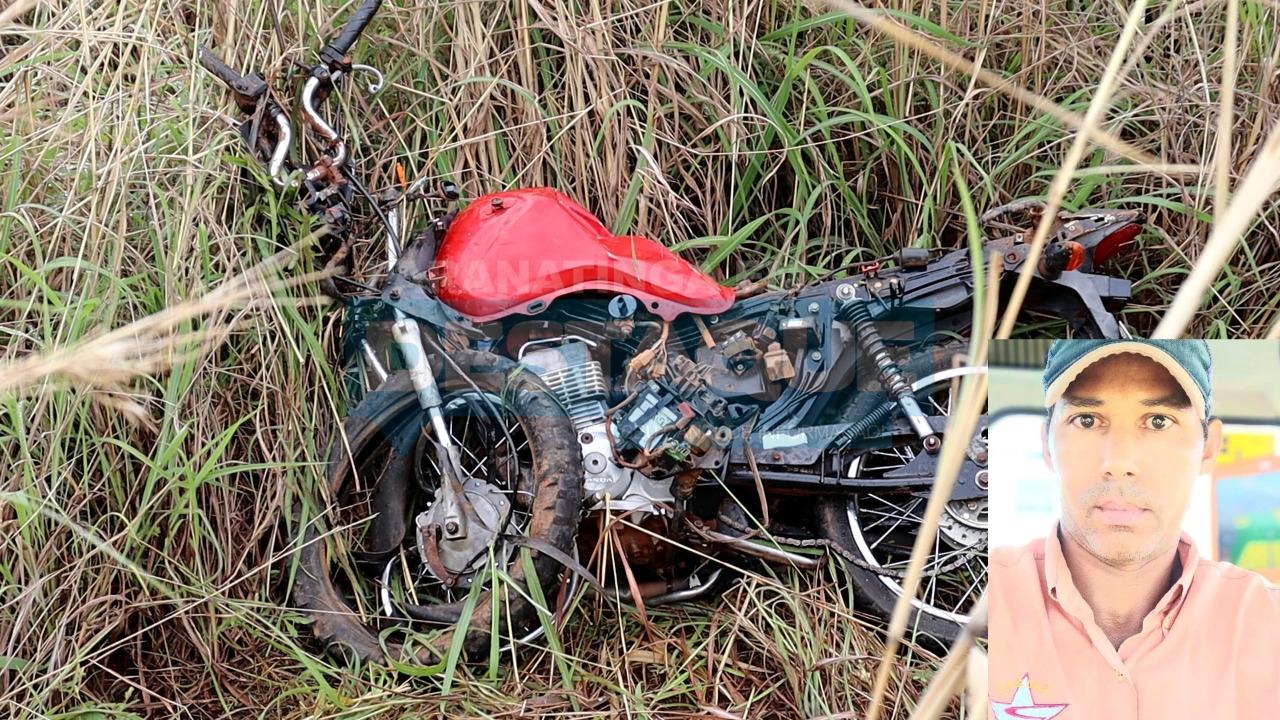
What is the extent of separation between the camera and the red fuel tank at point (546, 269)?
2887mm

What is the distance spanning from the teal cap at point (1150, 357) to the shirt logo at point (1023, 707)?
274 mm

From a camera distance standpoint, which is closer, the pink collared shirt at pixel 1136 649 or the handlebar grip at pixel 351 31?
the pink collared shirt at pixel 1136 649

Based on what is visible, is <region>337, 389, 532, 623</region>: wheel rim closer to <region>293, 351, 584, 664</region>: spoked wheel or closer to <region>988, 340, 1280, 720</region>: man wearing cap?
<region>293, 351, 584, 664</region>: spoked wheel

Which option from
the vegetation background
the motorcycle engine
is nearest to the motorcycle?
the motorcycle engine

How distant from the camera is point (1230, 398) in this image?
3.84 ft

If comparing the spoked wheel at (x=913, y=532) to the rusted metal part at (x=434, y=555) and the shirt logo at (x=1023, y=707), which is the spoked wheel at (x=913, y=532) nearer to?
the rusted metal part at (x=434, y=555)

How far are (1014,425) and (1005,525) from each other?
0.33 ft

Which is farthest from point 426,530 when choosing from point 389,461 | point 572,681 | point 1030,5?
point 1030,5

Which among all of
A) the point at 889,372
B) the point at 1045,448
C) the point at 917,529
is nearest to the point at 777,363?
the point at 889,372

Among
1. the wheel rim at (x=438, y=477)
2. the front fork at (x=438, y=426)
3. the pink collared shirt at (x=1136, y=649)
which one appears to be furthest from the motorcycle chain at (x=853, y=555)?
the pink collared shirt at (x=1136, y=649)

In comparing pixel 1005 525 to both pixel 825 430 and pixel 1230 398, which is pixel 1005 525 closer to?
pixel 1230 398

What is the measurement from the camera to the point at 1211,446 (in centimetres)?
115

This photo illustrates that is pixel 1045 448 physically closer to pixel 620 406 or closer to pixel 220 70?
pixel 620 406

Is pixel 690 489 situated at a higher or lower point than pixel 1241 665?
lower
